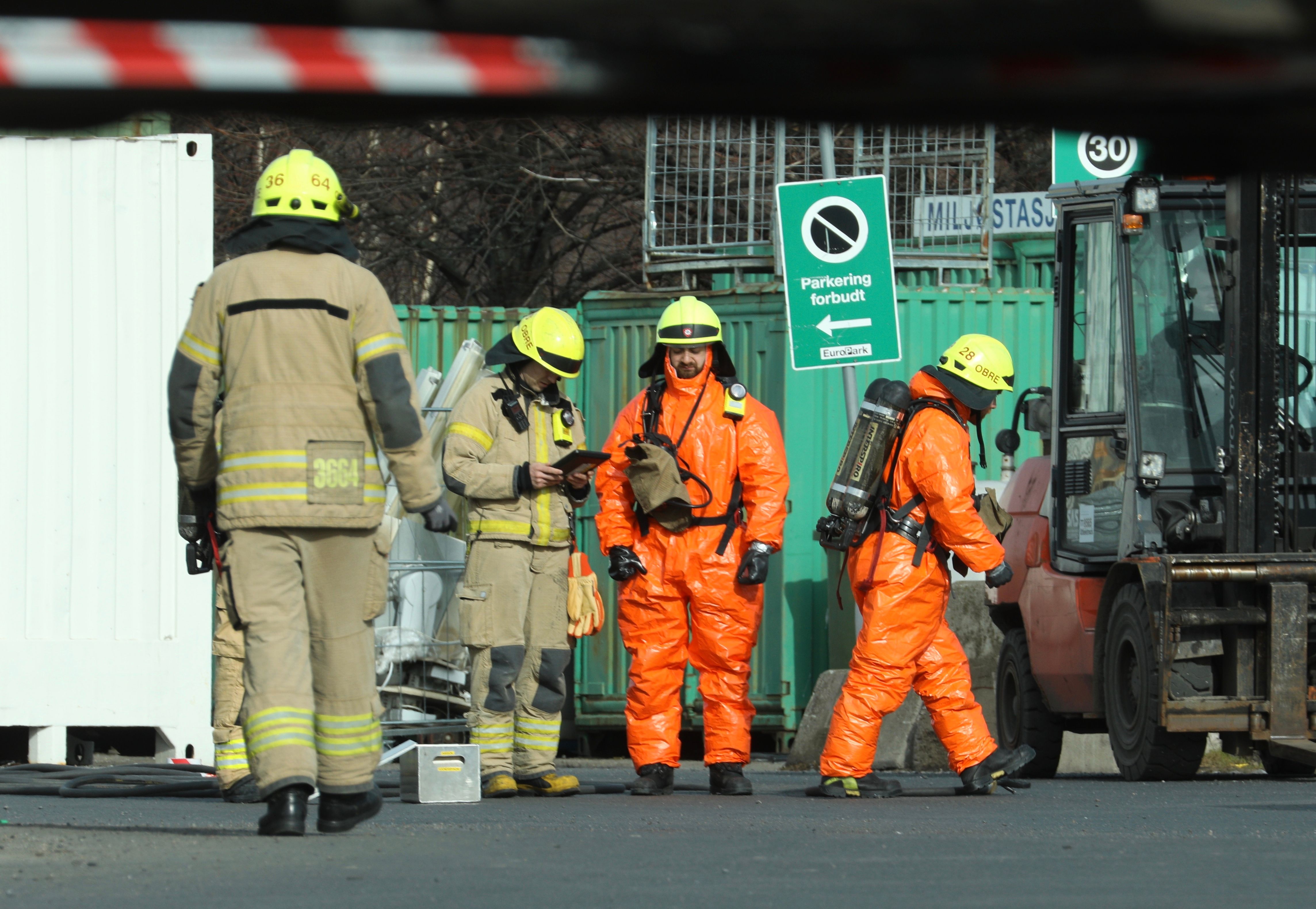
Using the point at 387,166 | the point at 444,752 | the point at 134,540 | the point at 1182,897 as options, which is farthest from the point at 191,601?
the point at 387,166

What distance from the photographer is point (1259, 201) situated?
9.16 metres

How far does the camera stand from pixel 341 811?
602 cm

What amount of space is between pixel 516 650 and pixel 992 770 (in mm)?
1982

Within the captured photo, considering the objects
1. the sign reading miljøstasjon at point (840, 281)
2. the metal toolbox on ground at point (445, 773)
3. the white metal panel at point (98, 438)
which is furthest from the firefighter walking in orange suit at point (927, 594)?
the white metal panel at point (98, 438)

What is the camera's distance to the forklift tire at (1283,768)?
34.4 feet

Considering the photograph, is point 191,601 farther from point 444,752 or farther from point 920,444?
point 920,444

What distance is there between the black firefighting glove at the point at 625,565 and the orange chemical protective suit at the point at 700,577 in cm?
4

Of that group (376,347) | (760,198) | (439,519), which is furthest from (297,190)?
(760,198)

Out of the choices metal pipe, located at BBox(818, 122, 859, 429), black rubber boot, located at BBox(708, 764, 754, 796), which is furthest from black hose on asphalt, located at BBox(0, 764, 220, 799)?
metal pipe, located at BBox(818, 122, 859, 429)

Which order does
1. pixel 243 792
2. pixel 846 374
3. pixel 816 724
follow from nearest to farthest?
pixel 243 792 → pixel 846 374 → pixel 816 724

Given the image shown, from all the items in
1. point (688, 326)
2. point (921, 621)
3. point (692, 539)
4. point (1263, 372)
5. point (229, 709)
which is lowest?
point (229, 709)

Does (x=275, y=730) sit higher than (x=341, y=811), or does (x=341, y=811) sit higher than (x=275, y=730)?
(x=275, y=730)

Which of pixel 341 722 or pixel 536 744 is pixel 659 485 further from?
pixel 341 722

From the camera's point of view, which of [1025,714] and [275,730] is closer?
[275,730]
